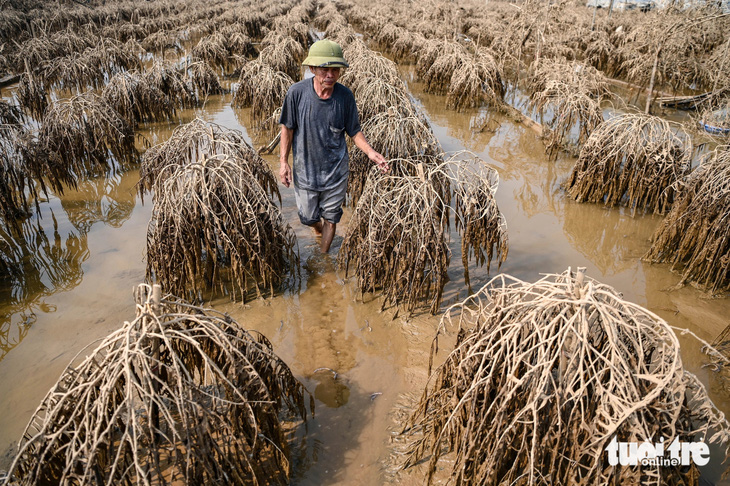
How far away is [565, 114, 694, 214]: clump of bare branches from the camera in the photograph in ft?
18.7

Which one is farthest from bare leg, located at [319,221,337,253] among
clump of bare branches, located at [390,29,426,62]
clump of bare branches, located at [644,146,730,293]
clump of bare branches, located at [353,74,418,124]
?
clump of bare branches, located at [390,29,426,62]

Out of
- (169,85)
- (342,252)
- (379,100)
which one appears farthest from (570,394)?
(169,85)

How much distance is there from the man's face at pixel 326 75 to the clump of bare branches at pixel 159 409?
233cm

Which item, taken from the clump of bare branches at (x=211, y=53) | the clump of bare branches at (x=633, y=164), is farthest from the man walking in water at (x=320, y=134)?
the clump of bare branches at (x=211, y=53)

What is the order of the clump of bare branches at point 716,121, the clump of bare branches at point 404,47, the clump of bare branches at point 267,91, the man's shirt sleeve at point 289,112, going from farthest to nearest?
the clump of bare branches at point 404,47 < the clump of bare branches at point 267,91 < the clump of bare branches at point 716,121 < the man's shirt sleeve at point 289,112

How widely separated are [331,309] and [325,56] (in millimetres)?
2259

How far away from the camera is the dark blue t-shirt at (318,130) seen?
410 cm

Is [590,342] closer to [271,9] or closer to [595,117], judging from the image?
[595,117]

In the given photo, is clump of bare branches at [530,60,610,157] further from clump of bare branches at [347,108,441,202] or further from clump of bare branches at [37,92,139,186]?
clump of bare branches at [37,92,139,186]

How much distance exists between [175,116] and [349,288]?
25.5 feet

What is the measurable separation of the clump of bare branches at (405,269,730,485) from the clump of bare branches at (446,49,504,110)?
28.2 feet

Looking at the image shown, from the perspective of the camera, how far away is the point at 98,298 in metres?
4.38

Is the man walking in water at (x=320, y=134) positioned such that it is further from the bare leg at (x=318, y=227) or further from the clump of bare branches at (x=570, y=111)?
the clump of bare branches at (x=570, y=111)

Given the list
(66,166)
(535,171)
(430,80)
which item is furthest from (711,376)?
(430,80)
